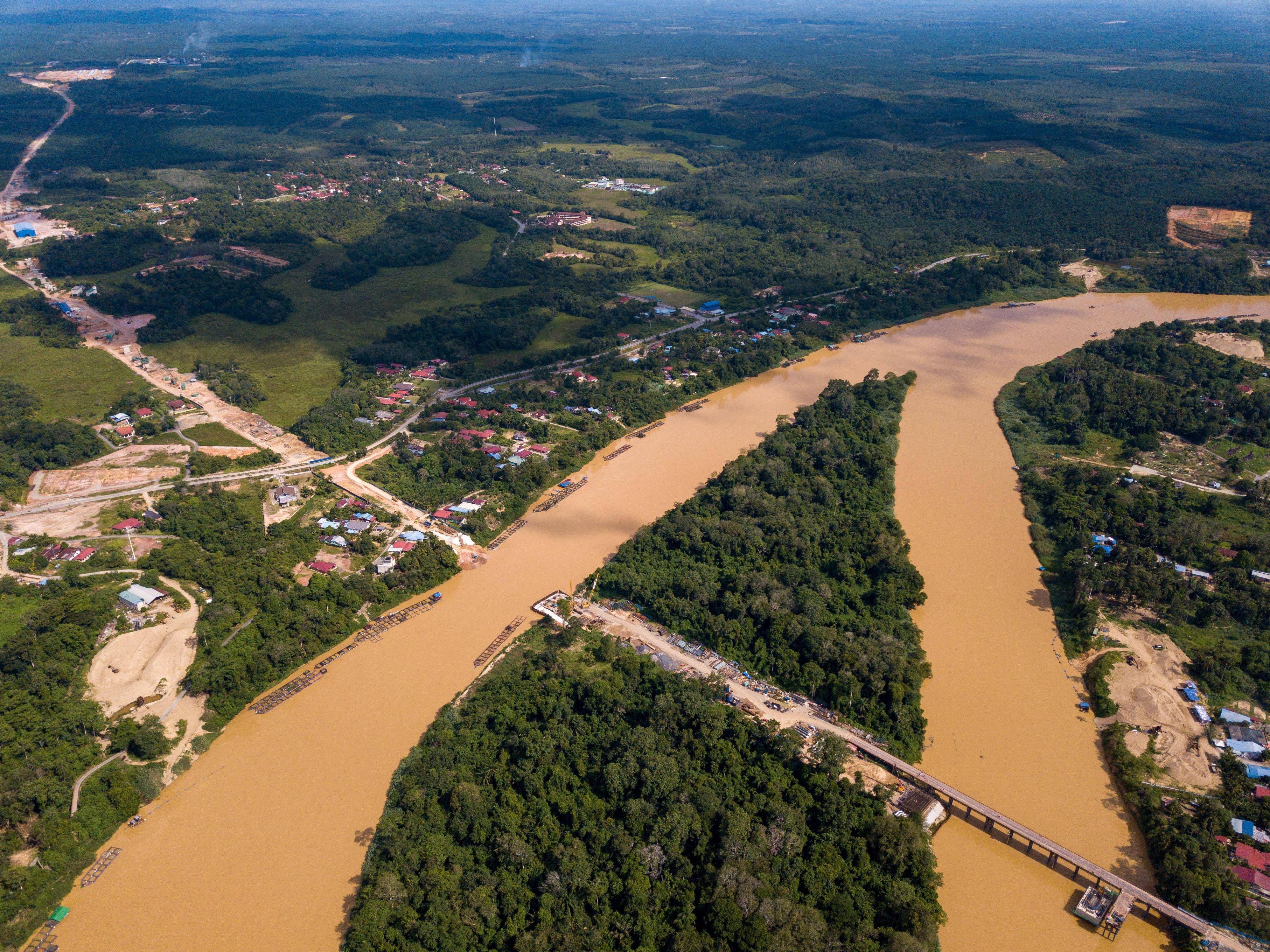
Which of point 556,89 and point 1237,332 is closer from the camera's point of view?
point 1237,332

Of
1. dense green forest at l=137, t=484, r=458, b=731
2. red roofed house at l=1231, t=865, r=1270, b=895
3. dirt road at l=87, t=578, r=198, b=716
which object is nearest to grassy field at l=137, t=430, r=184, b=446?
dense green forest at l=137, t=484, r=458, b=731

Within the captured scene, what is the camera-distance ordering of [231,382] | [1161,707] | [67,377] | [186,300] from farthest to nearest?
[186,300]
[67,377]
[231,382]
[1161,707]

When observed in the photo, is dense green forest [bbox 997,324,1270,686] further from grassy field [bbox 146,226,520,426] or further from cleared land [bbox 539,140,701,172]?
cleared land [bbox 539,140,701,172]

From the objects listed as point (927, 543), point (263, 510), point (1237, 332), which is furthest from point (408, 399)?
point (1237, 332)

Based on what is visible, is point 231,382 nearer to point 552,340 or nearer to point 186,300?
point 186,300

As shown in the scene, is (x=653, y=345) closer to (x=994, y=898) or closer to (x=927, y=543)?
(x=927, y=543)

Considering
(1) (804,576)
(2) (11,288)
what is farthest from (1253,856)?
(2) (11,288)
